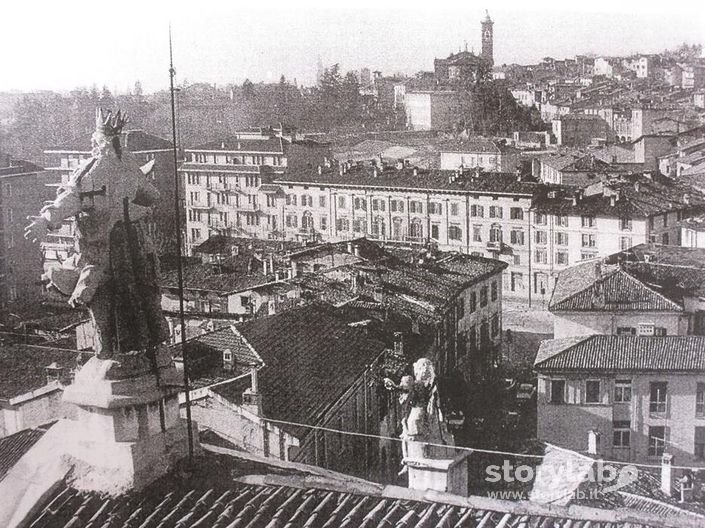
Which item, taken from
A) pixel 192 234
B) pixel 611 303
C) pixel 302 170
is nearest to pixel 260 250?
pixel 192 234

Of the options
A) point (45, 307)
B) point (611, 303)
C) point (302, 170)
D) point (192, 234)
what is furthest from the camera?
point (302, 170)

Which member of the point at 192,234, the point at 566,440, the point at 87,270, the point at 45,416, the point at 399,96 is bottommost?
the point at 566,440

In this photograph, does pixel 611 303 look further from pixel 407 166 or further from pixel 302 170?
pixel 302 170

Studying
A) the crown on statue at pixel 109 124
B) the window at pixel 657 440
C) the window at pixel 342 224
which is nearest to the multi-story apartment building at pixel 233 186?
the window at pixel 342 224

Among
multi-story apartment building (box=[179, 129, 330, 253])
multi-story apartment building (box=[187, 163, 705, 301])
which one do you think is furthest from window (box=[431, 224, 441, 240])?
multi-story apartment building (box=[179, 129, 330, 253])

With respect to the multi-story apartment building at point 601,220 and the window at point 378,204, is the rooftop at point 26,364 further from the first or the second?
the multi-story apartment building at point 601,220

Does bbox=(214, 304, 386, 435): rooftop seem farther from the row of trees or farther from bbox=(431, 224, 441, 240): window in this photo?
bbox=(431, 224, 441, 240): window
